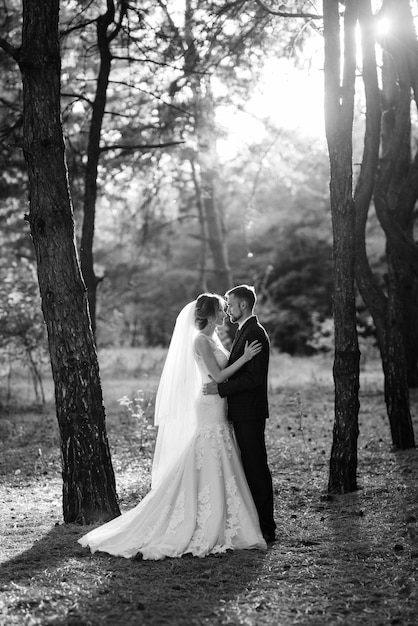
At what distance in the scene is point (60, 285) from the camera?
23.7 feet

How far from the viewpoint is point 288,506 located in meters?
8.11

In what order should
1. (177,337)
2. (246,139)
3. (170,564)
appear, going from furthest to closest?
(246,139) < (177,337) < (170,564)

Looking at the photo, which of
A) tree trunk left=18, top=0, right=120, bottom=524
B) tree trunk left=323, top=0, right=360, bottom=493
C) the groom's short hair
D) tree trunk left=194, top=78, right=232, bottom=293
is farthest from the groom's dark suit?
tree trunk left=194, top=78, right=232, bottom=293

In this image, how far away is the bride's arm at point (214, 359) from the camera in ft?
22.0

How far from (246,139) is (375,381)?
276 inches

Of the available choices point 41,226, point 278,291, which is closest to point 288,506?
point 41,226

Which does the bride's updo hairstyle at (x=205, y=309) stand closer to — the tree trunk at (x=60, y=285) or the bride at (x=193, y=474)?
the bride at (x=193, y=474)

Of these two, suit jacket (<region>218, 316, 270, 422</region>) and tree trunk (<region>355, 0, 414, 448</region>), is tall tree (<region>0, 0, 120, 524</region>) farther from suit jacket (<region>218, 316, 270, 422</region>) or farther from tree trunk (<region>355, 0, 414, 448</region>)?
tree trunk (<region>355, 0, 414, 448</region>)

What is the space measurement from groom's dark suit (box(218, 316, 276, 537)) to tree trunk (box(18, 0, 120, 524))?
4.50ft

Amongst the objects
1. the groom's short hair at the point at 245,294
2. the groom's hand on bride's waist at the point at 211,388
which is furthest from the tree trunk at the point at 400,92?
the groom's hand on bride's waist at the point at 211,388

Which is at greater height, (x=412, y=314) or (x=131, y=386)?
(x=412, y=314)

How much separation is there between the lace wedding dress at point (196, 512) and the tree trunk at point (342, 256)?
78.7 inches

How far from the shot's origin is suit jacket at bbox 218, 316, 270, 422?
670cm

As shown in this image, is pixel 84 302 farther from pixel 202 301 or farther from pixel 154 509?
pixel 154 509
